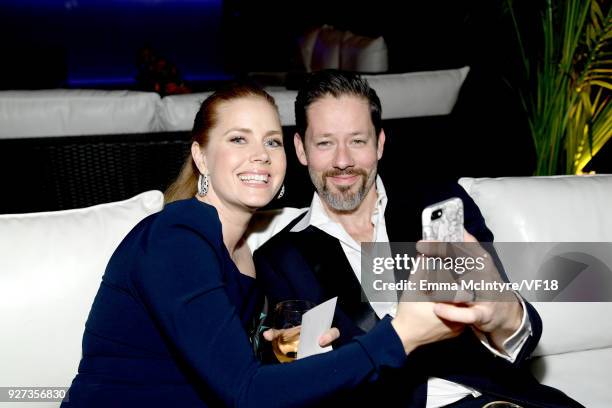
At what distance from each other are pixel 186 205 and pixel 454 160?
1.82 m

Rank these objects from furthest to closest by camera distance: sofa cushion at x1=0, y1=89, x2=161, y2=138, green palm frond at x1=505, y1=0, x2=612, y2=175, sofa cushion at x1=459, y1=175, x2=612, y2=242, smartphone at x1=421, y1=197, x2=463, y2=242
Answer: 1. green palm frond at x1=505, y1=0, x2=612, y2=175
2. sofa cushion at x1=0, y1=89, x2=161, y2=138
3. sofa cushion at x1=459, y1=175, x2=612, y2=242
4. smartphone at x1=421, y1=197, x2=463, y2=242

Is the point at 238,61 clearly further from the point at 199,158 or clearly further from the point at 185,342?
the point at 185,342

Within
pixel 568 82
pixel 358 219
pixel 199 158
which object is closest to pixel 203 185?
pixel 199 158

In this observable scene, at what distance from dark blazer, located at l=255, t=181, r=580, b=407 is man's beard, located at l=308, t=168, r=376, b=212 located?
9 cm

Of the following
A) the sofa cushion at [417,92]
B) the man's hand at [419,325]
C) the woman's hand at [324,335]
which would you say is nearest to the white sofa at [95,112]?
the sofa cushion at [417,92]

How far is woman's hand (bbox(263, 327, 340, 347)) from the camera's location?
1099mm

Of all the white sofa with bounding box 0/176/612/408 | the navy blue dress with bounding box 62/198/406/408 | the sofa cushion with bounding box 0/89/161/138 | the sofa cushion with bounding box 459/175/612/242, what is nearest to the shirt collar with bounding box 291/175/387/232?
the white sofa with bounding box 0/176/612/408

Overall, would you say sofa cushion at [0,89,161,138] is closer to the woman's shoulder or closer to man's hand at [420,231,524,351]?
the woman's shoulder

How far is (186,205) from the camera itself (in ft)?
3.73

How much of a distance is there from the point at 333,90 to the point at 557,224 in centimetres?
Answer: 84

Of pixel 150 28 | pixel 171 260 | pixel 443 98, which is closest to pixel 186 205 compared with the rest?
pixel 171 260

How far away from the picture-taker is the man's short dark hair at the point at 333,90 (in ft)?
5.67

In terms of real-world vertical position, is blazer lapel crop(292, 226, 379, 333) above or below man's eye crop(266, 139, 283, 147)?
below

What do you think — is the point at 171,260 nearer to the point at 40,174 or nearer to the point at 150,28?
the point at 40,174
